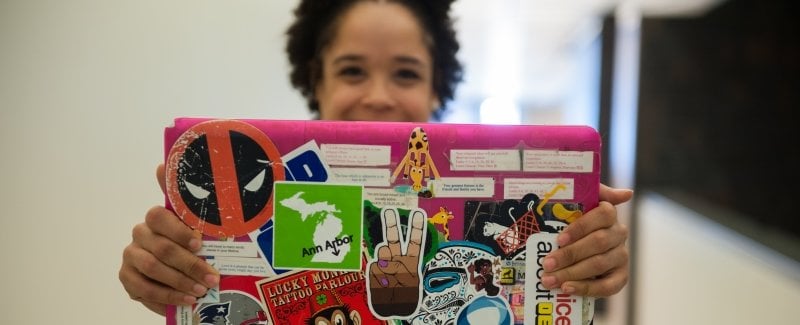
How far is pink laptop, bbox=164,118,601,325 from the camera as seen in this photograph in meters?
0.41

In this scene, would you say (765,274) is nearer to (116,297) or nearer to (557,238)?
(557,238)

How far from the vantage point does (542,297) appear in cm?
43

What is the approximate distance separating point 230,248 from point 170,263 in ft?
0.18

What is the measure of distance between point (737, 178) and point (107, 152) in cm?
163

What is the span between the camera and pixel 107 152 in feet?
2.54

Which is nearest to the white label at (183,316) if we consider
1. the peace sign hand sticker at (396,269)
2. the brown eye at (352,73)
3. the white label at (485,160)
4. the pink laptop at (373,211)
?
the pink laptop at (373,211)

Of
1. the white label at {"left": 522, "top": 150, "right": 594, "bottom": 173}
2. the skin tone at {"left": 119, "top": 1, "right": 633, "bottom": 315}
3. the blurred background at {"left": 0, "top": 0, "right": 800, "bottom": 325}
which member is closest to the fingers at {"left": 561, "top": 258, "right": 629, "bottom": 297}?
the skin tone at {"left": 119, "top": 1, "right": 633, "bottom": 315}

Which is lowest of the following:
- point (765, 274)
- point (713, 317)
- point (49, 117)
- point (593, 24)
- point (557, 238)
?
point (713, 317)

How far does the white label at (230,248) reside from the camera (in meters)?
0.41

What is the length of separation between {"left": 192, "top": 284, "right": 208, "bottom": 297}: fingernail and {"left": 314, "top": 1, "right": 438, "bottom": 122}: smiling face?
325mm

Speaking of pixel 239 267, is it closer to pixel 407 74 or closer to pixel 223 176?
pixel 223 176

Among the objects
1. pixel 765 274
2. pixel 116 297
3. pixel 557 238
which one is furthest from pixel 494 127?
pixel 765 274

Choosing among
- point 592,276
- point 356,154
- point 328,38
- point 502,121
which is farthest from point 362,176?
point 502,121

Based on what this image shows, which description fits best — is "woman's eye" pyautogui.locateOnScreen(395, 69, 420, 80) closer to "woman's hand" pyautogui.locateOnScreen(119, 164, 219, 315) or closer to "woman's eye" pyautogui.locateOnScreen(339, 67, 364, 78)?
"woman's eye" pyautogui.locateOnScreen(339, 67, 364, 78)
